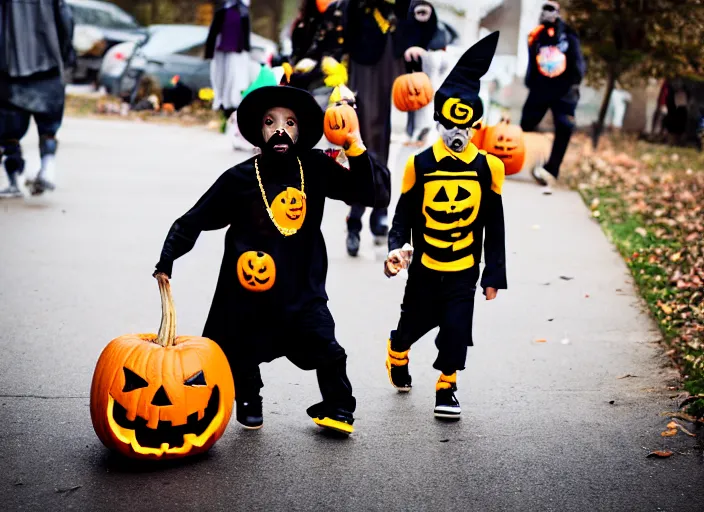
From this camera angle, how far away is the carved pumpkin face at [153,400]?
469cm

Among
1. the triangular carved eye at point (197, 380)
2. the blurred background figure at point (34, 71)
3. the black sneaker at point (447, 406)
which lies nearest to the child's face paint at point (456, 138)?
the black sneaker at point (447, 406)

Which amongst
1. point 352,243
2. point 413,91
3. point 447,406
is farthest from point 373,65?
point 447,406

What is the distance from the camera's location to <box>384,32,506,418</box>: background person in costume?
5449 mm

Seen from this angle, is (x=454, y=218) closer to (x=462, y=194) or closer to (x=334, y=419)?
(x=462, y=194)

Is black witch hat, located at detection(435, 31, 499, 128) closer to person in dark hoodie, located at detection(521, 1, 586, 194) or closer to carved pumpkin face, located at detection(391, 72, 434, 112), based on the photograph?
carved pumpkin face, located at detection(391, 72, 434, 112)

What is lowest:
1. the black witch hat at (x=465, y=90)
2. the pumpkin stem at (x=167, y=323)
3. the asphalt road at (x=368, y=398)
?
the asphalt road at (x=368, y=398)

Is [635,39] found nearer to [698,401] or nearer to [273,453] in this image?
[698,401]

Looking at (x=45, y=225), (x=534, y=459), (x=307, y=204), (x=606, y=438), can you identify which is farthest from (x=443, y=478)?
(x=45, y=225)

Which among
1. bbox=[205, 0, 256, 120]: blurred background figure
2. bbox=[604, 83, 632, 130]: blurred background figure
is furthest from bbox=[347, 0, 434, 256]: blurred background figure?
bbox=[604, 83, 632, 130]: blurred background figure

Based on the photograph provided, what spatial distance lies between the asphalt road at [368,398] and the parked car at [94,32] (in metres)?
15.3

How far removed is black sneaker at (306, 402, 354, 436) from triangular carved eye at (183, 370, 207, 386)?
64 centimetres

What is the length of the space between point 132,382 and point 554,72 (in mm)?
8662

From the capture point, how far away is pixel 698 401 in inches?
221

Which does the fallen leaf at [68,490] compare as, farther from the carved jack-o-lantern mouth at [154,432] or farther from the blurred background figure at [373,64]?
the blurred background figure at [373,64]
